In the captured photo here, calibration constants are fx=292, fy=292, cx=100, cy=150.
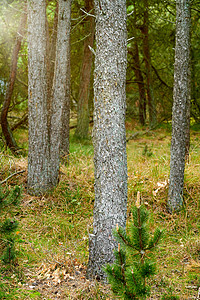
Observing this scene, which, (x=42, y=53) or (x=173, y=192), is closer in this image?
(x=173, y=192)

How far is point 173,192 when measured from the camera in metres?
5.33

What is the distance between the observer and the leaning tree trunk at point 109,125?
11.1ft

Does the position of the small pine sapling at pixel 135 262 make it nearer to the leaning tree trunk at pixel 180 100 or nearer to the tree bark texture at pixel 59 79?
the leaning tree trunk at pixel 180 100

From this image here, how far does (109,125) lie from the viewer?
11.2ft

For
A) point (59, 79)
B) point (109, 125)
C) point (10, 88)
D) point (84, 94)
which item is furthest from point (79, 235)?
point (84, 94)

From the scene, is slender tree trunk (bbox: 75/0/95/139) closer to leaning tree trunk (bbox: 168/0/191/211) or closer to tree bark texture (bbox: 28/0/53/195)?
tree bark texture (bbox: 28/0/53/195)

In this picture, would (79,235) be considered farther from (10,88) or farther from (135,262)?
(10,88)

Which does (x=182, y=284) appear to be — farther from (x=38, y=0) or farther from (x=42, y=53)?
(x=38, y=0)

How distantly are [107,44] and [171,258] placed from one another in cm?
304

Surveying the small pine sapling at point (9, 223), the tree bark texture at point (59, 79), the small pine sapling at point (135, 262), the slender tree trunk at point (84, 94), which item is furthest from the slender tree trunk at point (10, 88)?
the small pine sapling at point (135, 262)

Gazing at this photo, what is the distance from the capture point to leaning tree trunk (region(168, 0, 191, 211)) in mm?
4934

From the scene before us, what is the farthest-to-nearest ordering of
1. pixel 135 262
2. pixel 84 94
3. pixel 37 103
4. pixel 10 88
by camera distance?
pixel 84 94, pixel 10 88, pixel 37 103, pixel 135 262

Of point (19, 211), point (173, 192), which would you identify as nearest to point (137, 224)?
point (173, 192)

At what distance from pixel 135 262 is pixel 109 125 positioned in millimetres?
1663
